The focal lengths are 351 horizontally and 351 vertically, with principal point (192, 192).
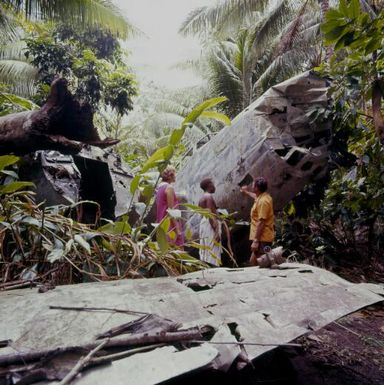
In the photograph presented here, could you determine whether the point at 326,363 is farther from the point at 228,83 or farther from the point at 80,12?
the point at 228,83

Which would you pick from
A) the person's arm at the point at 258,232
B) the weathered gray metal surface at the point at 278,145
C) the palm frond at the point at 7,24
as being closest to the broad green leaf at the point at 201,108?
the person's arm at the point at 258,232

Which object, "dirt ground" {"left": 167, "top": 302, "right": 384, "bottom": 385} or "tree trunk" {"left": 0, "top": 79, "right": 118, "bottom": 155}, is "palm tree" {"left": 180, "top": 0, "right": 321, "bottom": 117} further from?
"tree trunk" {"left": 0, "top": 79, "right": 118, "bottom": 155}

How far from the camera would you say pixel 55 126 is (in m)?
1.92

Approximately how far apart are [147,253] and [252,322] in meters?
1.08

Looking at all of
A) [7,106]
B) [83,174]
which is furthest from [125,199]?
[7,106]

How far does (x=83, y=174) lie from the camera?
4094 millimetres

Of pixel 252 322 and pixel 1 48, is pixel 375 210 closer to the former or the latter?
pixel 252 322

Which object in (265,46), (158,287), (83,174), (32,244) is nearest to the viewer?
(158,287)

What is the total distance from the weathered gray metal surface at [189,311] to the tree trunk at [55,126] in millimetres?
817

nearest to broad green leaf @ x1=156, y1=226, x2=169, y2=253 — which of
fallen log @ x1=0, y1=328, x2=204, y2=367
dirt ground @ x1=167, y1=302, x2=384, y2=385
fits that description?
dirt ground @ x1=167, y1=302, x2=384, y2=385

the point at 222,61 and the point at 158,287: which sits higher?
the point at 222,61

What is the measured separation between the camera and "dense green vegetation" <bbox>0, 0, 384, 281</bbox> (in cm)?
225

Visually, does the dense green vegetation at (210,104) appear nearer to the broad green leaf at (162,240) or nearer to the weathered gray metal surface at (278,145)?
the broad green leaf at (162,240)

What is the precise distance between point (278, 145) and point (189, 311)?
3.07 metres
